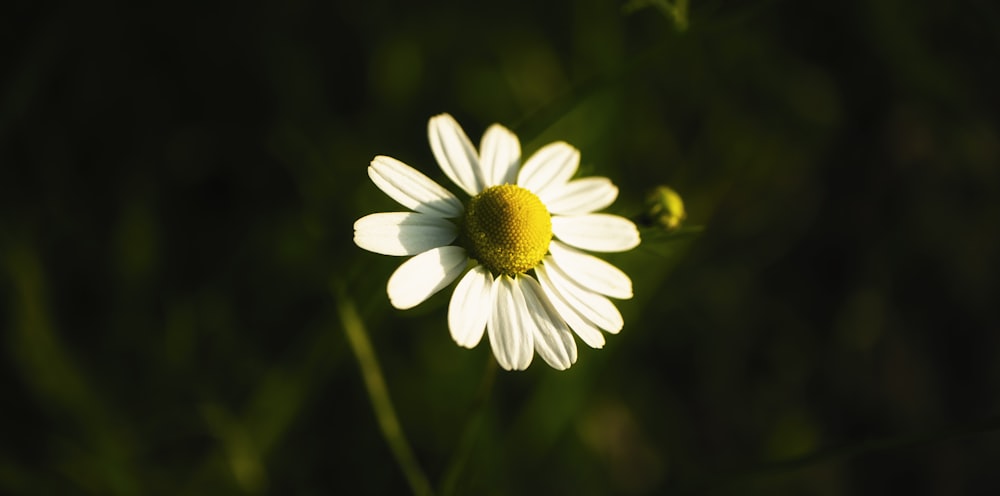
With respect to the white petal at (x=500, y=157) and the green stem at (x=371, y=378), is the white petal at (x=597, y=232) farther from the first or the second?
the green stem at (x=371, y=378)

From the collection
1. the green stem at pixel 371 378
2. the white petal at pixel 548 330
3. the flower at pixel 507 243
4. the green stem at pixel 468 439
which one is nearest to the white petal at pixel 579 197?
the flower at pixel 507 243

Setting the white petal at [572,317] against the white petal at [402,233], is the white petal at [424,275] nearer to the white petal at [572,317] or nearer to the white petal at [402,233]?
the white petal at [402,233]

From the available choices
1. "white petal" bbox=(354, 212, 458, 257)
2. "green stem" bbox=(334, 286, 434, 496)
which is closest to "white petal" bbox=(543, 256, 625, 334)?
"white petal" bbox=(354, 212, 458, 257)

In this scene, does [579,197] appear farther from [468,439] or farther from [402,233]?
[468,439]

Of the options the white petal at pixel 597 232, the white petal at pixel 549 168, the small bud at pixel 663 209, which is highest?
the white petal at pixel 549 168

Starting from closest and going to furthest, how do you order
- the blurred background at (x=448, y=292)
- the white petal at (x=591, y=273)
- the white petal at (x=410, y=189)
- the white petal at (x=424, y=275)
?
the white petal at (x=424, y=275), the white petal at (x=410, y=189), the white petal at (x=591, y=273), the blurred background at (x=448, y=292)

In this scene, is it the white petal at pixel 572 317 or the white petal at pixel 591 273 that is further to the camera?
the white petal at pixel 591 273

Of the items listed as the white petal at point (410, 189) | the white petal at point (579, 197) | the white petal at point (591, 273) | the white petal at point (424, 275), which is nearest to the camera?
the white petal at point (424, 275)

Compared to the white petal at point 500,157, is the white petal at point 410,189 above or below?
below
